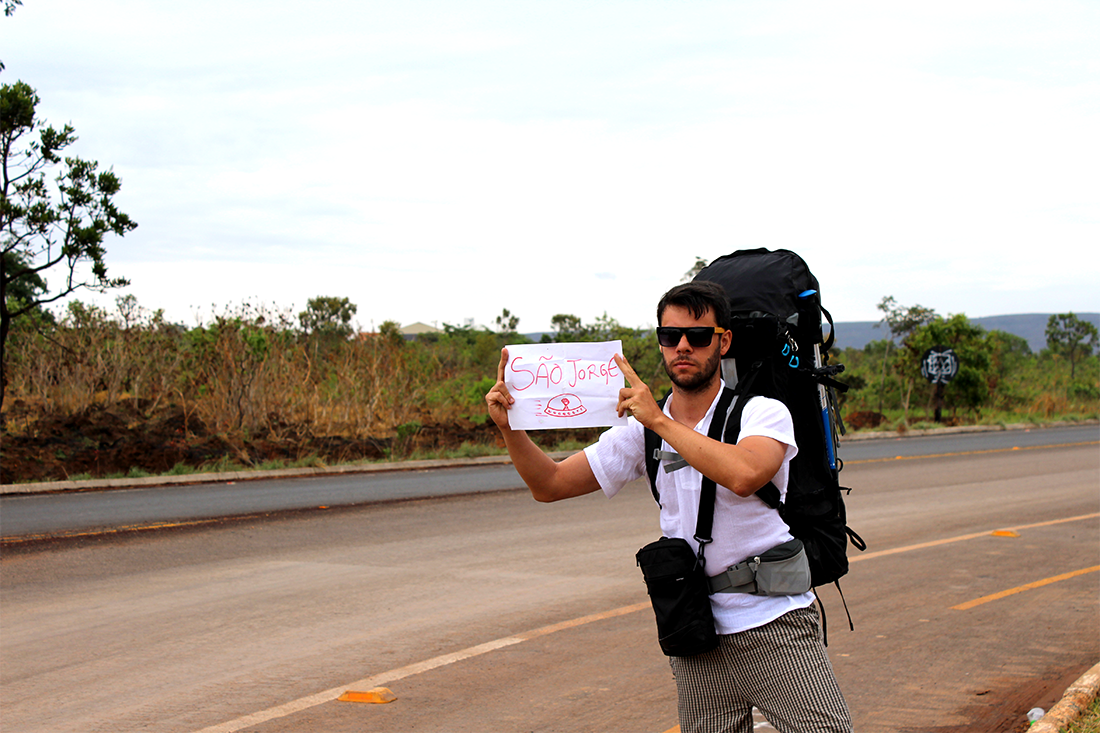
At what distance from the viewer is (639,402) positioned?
9.12 ft

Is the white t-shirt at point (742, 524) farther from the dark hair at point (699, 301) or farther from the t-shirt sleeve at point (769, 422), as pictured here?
the dark hair at point (699, 301)

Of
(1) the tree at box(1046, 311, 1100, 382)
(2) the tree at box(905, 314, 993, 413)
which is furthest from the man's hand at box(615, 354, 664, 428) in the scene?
(1) the tree at box(1046, 311, 1100, 382)

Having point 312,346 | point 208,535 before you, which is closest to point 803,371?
point 208,535

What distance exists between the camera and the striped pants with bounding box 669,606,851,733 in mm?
2811

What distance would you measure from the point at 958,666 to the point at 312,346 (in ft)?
61.3

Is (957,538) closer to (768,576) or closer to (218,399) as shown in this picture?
(768,576)

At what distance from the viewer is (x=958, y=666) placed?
6152 mm

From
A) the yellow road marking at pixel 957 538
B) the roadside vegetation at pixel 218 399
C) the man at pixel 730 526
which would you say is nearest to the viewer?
the man at pixel 730 526

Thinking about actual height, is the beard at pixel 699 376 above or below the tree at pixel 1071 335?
below

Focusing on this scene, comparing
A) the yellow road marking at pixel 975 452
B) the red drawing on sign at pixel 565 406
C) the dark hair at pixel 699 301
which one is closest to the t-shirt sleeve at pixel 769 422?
the dark hair at pixel 699 301

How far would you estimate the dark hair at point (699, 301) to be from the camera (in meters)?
2.89

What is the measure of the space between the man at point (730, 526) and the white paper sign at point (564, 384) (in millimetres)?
85

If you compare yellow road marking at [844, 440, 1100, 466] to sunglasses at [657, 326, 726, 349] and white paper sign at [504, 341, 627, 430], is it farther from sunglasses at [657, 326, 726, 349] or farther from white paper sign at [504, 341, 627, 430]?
sunglasses at [657, 326, 726, 349]

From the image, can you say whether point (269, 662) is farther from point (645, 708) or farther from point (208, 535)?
point (208, 535)
